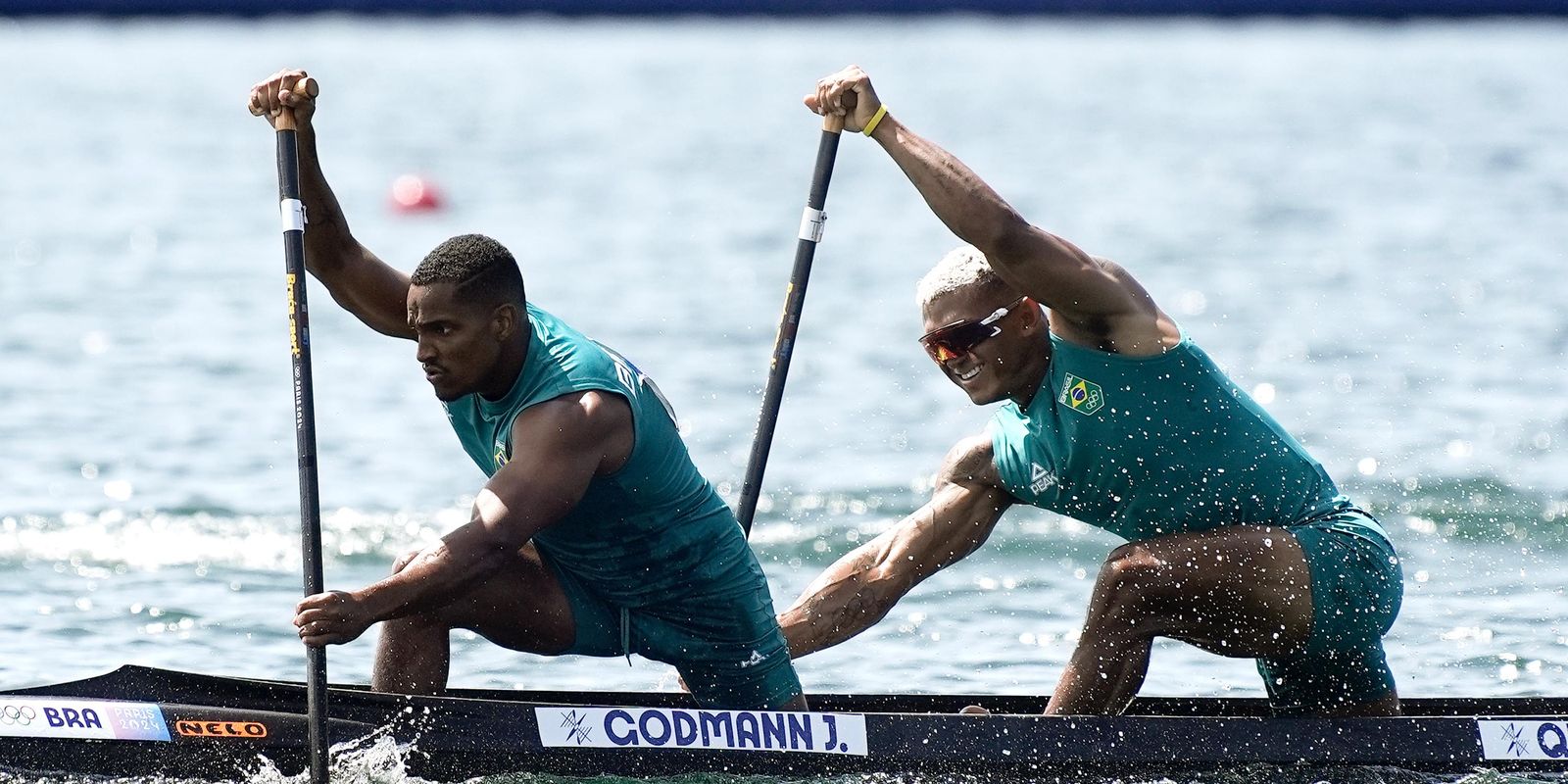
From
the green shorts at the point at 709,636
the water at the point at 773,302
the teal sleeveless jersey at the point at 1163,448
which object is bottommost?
the water at the point at 773,302

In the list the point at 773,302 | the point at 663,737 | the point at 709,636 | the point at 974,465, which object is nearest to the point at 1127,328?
the point at 974,465

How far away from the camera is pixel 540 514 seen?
5656 millimetres

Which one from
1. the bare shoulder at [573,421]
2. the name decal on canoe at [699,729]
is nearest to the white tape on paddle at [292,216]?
the bare shoulder at [573,421]

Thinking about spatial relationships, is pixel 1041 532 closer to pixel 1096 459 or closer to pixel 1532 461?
pixel 1532 461

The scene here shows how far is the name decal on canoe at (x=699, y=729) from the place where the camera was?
6.28 meters

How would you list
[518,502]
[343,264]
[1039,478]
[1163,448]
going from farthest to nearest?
[1039,478] < [343,264] < [1163,448] < [518,502]

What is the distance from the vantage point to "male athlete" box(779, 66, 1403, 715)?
21.0 feet

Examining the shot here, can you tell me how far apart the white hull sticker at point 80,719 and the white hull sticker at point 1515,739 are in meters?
4.24

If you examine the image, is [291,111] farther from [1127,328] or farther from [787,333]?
[1127,328]

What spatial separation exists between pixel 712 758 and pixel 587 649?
0.62m

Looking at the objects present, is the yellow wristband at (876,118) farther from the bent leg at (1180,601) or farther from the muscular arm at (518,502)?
the bent leg at (1180,601)

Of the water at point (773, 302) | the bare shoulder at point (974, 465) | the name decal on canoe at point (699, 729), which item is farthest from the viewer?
the water at point (773, 302)

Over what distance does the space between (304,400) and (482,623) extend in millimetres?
922

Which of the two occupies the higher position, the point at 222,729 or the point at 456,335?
the point at 456,335
